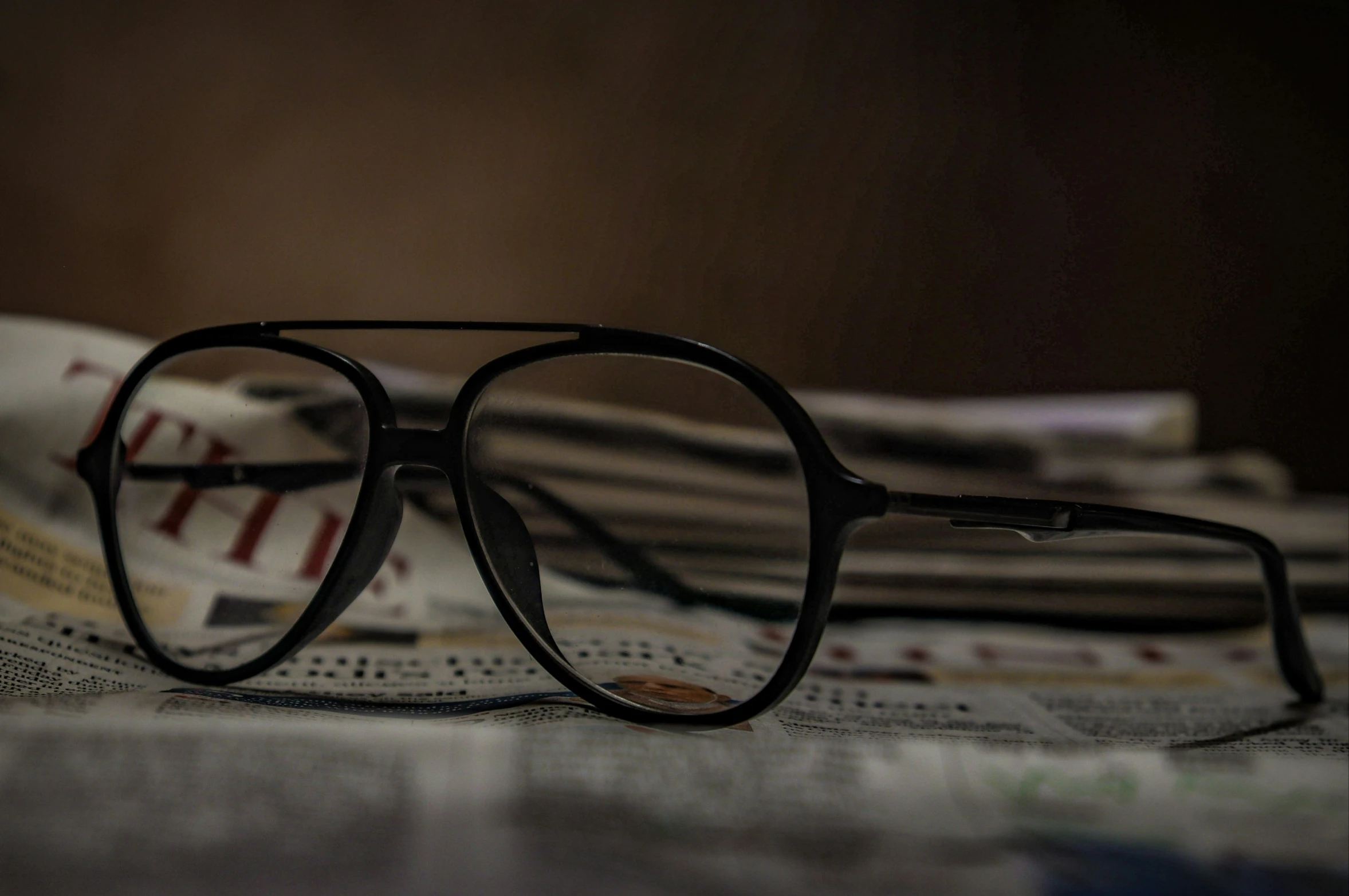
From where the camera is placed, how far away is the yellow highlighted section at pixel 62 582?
0.39m

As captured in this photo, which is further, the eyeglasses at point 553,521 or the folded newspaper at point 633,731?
the eyeglasses at point 553,521

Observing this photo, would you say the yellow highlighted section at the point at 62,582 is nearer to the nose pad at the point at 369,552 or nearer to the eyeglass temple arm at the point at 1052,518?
the nose pad at the point at 369,552

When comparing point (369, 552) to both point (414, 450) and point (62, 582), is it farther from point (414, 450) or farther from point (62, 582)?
point (62, 582)

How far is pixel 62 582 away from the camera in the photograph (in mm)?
411

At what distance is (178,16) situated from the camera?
607mm

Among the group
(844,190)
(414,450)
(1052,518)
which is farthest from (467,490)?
(844,190)

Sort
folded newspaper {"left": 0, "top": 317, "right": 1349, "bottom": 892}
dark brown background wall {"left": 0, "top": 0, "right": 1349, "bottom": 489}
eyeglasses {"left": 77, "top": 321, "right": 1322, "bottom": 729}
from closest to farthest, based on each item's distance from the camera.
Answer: folded newspaper {"left": 0, "top": 317, "right": 1349, "bottom": 892} → eyeglasses {"left": 77, "top": 321, "right": 1322, "bottom": 729} → dark brown background wall {"left": 0, "top": 0, "right": 1349, "bottom": 489}

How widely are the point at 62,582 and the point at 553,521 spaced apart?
0.89 feet

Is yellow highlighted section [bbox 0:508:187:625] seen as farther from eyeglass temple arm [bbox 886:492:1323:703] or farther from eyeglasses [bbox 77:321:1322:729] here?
eyeglass temple arm [bbox 886:492:1323:703]

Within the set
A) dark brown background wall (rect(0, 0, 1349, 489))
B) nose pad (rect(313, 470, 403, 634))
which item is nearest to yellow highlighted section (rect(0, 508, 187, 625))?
nose pad (rect(313, 470, 403, 634))

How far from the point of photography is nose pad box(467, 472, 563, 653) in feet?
1.08

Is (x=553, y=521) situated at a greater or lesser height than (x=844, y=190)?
lesser

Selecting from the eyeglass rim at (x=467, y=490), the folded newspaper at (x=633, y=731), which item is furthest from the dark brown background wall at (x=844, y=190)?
the eyeglass rim at (x=467, y=490)

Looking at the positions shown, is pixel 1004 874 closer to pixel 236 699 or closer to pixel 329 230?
pixel 236 699
